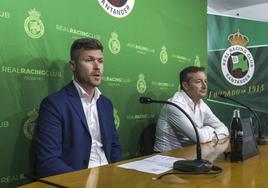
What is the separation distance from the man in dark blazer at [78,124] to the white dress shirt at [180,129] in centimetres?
56

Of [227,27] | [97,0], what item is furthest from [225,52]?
[97,0]

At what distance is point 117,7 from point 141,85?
811 millimetres

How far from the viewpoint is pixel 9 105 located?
7.10ft

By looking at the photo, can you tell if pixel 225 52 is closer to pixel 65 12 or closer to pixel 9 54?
pixel 65 12

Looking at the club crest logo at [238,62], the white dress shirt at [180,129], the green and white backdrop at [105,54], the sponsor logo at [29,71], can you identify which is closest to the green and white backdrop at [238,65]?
the club crest logo at [238,62]

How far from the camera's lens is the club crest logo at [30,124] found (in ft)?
7.41

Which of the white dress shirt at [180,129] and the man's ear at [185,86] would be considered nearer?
the white dress shirt at [180,129]

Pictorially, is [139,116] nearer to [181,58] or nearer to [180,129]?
[180,129]

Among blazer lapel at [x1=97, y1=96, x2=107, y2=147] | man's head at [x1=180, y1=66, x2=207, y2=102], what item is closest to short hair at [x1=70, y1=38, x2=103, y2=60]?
blazer lapel at [x1=97, y1=96, x2=107, y2=147]

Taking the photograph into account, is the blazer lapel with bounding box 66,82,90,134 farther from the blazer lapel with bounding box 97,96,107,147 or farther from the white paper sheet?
the white paper sheet

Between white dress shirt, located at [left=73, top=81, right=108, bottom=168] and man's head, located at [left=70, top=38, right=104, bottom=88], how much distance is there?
7 cm

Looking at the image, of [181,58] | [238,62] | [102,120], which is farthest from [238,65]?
[102,120]

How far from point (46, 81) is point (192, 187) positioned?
148cm

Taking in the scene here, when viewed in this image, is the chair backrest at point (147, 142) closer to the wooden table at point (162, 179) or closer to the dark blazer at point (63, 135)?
the dark blazer at point (63, 135)
